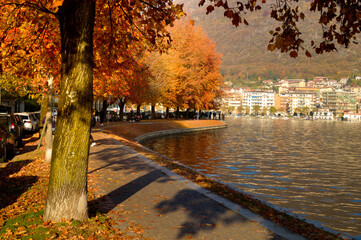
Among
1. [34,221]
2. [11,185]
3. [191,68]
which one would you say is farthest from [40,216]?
[191,68]

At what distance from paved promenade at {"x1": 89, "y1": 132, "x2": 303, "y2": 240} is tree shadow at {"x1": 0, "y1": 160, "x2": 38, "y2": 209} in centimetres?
189

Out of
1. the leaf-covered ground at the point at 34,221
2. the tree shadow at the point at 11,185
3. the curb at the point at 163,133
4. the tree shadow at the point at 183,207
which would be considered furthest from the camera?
the curb at the point at 163,133

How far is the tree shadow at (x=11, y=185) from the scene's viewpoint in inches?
364

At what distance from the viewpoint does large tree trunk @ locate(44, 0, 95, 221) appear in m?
7.11

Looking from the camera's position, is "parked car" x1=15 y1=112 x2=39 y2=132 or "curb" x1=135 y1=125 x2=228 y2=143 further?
"curb" x1=135 y1=125 x2=228 y2=143

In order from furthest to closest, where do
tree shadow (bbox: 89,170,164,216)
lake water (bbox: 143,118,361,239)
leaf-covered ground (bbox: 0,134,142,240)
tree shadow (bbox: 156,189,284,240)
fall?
lake water (bbox: 143,118,361,239) < tree shadow (bbox: 89,170,164,216) < tree shadow (bbox: 156,189,284,240) < leaf-covered ground (bbox: 0,134,142,240)

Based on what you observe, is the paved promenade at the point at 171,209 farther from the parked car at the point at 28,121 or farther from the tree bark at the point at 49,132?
the parked car at the point at 28,121

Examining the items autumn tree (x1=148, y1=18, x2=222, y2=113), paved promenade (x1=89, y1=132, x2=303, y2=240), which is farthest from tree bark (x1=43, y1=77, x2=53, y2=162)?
autumn tree (x1=148, y1=18, x2=222, y2=113)

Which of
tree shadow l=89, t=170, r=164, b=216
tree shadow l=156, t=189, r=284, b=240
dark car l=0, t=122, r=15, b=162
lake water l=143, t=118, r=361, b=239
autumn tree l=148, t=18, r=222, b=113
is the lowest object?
lake water l=143, t=118, r=361, b=239

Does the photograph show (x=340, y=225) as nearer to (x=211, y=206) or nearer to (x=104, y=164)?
(x=211, y=206)

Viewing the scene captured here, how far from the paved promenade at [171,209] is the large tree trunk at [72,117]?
3.94 ft

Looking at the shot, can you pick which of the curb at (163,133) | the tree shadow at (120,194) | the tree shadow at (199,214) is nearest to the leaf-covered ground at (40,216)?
the tree shadow at (120,194)

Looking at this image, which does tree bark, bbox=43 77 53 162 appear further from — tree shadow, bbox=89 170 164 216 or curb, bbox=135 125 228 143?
curb, bbox=135 125 228 143

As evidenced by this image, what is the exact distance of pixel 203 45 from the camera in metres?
64.4
